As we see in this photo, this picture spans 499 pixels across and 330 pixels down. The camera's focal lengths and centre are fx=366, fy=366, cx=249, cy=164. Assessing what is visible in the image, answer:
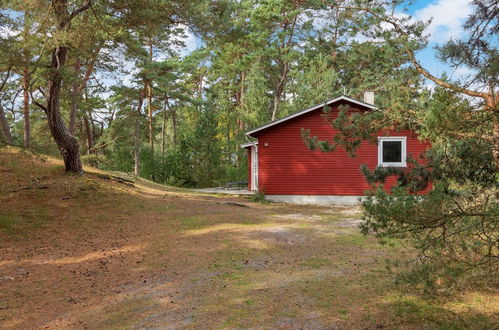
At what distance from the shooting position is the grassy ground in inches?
190

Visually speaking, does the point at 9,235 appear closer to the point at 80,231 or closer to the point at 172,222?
the point at 80,231

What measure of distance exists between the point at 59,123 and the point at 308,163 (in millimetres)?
10702

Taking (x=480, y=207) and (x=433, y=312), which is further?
(x=433, y=312)

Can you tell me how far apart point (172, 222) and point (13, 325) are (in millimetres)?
6650

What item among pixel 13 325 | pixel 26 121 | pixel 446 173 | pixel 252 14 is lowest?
pixel 13 325

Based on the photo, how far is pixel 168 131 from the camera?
4638 cm

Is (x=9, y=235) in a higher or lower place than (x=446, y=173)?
lower

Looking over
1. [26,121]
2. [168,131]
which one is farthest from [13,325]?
[168,131]

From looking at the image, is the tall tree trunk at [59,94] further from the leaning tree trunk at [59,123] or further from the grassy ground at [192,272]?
the grassy ground at [192,272]

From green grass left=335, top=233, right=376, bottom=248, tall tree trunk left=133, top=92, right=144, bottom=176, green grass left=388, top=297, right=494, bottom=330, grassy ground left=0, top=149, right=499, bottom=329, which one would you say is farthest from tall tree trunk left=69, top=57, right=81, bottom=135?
green grass left=388, top=297, right=494, bottom=330

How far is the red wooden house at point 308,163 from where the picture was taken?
1683 cm

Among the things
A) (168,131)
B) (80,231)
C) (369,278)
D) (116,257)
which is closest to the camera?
(369,278)

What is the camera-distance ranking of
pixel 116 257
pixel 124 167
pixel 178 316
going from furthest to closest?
pixel 124 167
pixel 116 257
pixel 178 316

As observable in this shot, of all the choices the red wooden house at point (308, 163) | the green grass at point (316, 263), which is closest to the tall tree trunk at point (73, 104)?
the red wooden house at point (308, 163)
